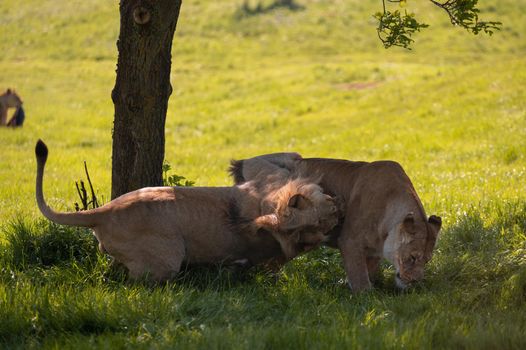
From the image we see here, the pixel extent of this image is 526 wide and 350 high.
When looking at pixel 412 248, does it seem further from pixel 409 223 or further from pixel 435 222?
pixel 435 222

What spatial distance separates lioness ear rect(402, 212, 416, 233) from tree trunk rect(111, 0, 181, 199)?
2911mm

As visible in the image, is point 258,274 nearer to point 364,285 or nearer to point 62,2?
point 364,285

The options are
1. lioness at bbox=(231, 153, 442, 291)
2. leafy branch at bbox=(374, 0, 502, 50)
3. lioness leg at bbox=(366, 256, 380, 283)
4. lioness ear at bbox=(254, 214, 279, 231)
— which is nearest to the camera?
lioness at bbox=(231, 153, 442, 291)

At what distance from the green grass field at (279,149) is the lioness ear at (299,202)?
683 millimetres

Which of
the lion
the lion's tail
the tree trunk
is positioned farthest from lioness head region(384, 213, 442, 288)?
the tree trunk

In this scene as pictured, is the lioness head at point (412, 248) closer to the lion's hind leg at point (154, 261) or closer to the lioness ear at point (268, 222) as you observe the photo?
the lioness ear at point (268, 222)

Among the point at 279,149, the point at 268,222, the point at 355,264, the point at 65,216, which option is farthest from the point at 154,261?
the point at 279,149

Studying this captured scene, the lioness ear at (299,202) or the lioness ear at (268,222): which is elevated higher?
the lioness ear at (299,202)

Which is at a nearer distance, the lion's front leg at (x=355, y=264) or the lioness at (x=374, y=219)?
the lioness at (x=374, y=219)

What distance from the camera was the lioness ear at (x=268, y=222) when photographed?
705cm

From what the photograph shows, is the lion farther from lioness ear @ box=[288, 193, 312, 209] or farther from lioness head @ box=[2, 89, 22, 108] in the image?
lioness head @ box=[2, 89, 22, 108]

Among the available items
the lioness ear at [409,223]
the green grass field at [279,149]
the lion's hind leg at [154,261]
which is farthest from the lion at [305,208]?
the lion's hind leg at [154,261]

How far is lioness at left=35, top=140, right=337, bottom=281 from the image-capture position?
6844 mm

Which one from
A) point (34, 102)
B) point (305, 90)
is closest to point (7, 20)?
point (34, 102)
